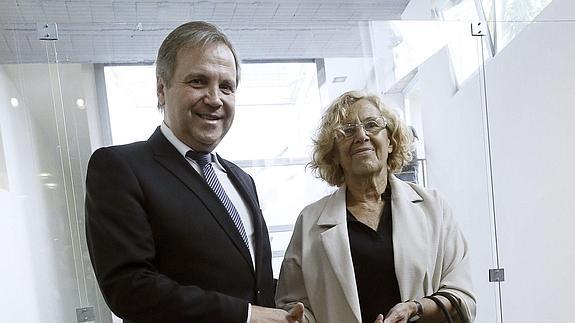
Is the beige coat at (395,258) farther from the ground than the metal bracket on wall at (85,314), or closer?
farther from the ground

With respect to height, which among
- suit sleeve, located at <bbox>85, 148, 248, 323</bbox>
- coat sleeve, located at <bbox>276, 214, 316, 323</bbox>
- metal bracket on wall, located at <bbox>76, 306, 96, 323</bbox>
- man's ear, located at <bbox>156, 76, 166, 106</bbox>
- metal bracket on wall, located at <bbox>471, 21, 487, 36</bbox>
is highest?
metal bracket on wall, located at <bbox>471, 21, 487, 36</bbox>

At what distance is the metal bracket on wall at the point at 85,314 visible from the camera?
2131 millimetres

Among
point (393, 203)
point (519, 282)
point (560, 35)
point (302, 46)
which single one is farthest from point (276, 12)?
point (393, 203)

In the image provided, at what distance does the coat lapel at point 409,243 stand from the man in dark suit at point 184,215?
13.3 inches

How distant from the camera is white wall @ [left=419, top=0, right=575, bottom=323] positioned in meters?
2.45

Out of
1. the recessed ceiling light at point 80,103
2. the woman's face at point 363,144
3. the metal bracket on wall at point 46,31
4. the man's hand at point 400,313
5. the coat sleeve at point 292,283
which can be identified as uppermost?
the metal bracket on wall at point 46,31

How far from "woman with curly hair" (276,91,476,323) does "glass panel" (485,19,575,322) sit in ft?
4.42

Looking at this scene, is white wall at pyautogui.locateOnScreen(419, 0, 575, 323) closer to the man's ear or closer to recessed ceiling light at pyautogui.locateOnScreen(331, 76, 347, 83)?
recessed ceiling light at pyautogui.locateOnScreen(331, 76, 347, 83)

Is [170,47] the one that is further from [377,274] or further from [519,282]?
[519,282]

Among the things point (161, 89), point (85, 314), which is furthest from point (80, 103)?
point (161, 89)

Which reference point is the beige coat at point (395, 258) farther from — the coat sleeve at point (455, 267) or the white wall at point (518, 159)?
the white wall at point (518, 159)

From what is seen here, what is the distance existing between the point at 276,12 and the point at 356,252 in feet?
9.94

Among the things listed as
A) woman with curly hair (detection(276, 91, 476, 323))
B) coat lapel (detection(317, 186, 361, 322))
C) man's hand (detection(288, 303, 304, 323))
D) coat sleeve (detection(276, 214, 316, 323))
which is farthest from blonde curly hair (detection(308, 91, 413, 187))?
man's hand (detection(288, 303, 304, 323))

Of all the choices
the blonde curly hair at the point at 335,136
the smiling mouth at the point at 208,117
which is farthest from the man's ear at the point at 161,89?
the blonde curly hair at the point at 335,136
